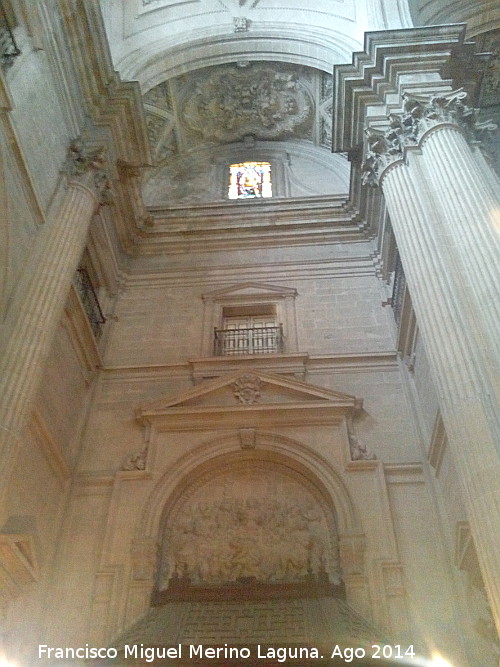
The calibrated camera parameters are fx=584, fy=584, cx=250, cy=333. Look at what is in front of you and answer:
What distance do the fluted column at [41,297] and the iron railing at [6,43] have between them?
2033 millimetres

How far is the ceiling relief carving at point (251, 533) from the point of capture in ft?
25.7

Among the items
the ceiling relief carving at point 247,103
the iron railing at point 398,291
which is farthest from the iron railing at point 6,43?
the ceiling relief carving at point 247,103

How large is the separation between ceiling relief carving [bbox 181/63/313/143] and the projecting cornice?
4.61m

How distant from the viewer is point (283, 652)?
227 inches

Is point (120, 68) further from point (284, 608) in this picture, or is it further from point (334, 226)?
point (284, 608)

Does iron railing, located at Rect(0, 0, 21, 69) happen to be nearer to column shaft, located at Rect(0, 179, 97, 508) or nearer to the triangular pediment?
column shaft, located at Rect(0, 179, 97, 508)

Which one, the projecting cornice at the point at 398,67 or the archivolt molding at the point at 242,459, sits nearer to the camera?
the archivolt molding at the point at 242,459

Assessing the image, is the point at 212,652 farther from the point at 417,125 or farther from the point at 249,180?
the point at 249,180

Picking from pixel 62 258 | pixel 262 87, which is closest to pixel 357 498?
pixel 62 258

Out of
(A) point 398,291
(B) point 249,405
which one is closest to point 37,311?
(B) point 249,405

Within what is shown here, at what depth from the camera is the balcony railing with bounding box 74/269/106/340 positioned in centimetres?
1039

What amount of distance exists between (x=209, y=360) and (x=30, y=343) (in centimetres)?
369

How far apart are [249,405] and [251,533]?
1.98m

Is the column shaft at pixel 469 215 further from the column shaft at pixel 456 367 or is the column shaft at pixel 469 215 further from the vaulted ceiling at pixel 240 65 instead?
the vaulted ceiling at pixel 240 65
